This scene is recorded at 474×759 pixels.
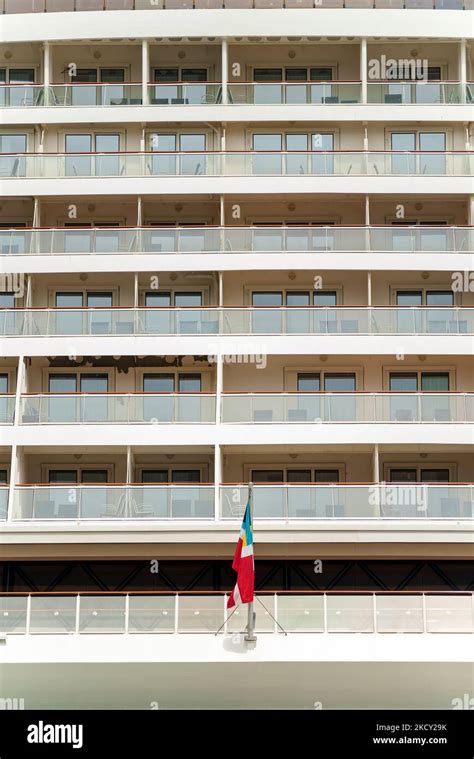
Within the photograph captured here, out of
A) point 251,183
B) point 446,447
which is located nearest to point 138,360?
point 251,183

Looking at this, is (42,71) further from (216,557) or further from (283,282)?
(216,557)

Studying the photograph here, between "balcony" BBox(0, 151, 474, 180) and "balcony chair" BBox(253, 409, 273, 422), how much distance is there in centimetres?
680

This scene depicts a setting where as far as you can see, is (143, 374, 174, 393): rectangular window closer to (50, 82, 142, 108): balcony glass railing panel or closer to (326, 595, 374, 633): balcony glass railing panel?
(50, 82, 142, 108): balcony glass railing panel

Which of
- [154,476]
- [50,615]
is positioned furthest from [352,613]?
[154,476]

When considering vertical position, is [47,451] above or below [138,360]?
below

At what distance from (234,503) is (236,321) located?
5.03 meters

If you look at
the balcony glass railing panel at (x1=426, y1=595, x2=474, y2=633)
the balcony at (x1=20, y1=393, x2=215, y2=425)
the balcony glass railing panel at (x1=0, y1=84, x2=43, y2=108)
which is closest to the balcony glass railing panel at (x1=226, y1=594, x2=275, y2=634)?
the balcony glass railing panel at (x1=426, y1=595, x2=474, y2=633)

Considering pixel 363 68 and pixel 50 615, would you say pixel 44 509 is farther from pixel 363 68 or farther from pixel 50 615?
pixel 363 68

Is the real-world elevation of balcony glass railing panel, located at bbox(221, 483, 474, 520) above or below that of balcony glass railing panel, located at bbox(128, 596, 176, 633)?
above

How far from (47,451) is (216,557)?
538 centimetres

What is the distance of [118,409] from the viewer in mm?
27047

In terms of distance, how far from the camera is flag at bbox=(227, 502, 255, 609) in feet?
72.3
